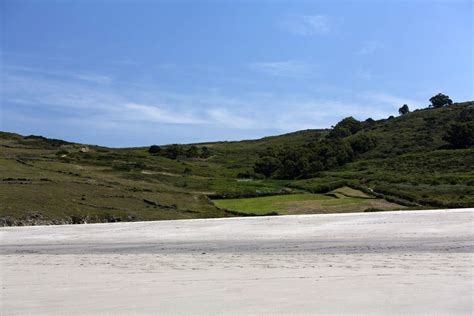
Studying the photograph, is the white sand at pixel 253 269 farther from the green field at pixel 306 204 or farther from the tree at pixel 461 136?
the tree at pixel 461 136

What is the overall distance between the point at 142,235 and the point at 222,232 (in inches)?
136

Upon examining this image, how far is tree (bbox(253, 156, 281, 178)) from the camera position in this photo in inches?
3164

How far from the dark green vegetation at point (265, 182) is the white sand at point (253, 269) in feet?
33.3

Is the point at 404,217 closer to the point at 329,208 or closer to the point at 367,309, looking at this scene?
the point at 329,208

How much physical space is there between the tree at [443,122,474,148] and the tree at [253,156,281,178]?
74.9 ft

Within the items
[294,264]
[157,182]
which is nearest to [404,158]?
[157,182]

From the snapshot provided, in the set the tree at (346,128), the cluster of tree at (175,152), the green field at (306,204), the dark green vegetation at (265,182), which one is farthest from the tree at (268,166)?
the green field at (306,204)

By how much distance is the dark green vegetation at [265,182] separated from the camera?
35.6 meters

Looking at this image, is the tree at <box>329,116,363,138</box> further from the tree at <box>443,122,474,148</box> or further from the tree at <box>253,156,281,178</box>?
the tree at <box>443,122,474,148</box>

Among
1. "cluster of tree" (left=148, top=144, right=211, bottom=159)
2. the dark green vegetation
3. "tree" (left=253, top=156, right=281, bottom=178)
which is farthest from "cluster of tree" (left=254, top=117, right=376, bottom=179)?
"cluster of tree" (left=148, top=144, right=211, bottom=159)

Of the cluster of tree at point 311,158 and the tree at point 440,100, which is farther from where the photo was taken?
the tree at point 440,100

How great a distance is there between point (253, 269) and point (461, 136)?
64387mm

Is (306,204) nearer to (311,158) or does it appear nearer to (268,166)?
(311,158)

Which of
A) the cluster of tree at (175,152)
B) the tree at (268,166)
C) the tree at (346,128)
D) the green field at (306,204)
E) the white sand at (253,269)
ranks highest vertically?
the tree at (346,128)
